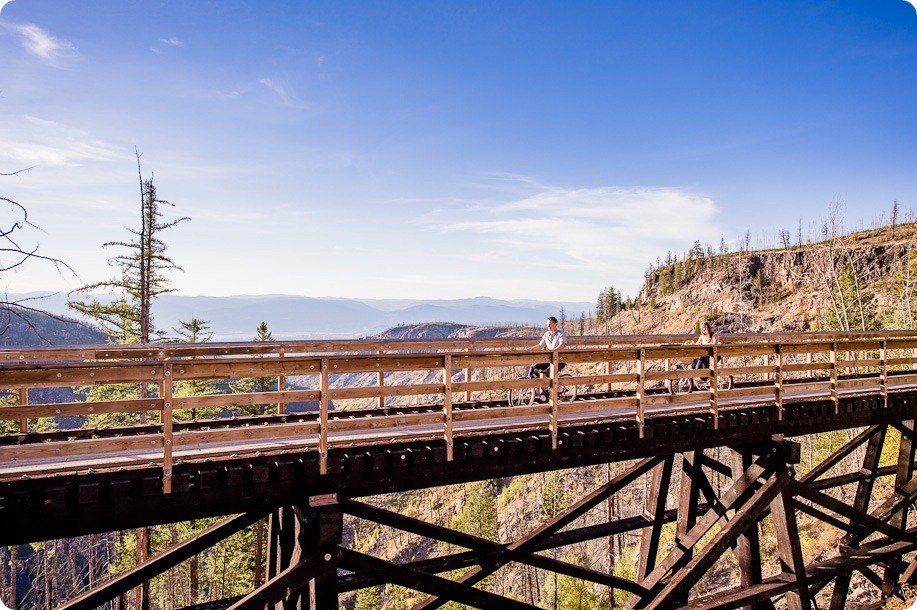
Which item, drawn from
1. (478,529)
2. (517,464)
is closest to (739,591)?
(517,464)

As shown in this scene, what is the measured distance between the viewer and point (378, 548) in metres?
75.4

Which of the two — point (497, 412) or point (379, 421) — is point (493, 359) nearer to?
point (497, 412)

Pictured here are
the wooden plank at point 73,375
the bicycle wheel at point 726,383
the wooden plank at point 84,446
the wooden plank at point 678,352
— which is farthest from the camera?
the bicycle wheel at point 726,383

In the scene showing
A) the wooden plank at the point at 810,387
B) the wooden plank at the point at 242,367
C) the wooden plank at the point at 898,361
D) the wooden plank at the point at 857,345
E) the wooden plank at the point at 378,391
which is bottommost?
the wooden plank at the point at 810,387

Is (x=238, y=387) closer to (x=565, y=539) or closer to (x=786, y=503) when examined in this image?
(x=565, y=539)

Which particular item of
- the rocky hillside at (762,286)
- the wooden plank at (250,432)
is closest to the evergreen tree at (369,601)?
the wooden plank at (250,432)

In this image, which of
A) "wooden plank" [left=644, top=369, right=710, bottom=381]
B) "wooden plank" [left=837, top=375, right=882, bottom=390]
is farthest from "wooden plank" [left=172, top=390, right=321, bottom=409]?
"wooden plank" [left=837, top=375, right=882, bottom=390]

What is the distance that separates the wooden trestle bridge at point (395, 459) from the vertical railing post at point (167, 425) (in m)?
0.02

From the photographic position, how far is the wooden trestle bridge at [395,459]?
4965mm

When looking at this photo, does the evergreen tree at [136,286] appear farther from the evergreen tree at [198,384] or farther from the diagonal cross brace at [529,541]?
the diagonal cross brace at [529,541]

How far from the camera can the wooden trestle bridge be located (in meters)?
4.96

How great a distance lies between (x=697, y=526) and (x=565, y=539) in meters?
2.05

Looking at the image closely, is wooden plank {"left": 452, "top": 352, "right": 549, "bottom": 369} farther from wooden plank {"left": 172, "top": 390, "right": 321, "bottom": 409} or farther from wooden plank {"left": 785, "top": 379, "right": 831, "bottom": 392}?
wooden plank {"left": 785, "top": 379, "right": 831, "bottom": 392}

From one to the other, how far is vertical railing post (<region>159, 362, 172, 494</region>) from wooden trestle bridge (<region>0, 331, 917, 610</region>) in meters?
0.02
